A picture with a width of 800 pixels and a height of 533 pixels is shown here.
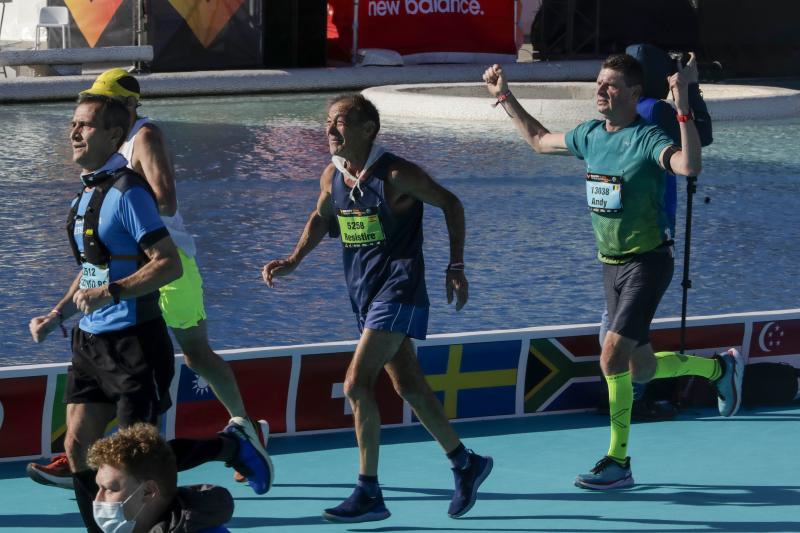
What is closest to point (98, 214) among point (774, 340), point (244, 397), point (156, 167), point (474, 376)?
point (156, 167)

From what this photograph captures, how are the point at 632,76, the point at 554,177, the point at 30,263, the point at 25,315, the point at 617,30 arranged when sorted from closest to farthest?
the point at 632,76 → the point at 25,315 → the point at 30,263 → the point at 554,177 → the point at 617,30

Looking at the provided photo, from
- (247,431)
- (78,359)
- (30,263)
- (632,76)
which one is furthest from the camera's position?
(30,263)

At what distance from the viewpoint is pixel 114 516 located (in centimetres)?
374

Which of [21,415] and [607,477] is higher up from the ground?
[21,415]

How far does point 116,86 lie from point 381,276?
48.1 inches

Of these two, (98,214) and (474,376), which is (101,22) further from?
(98,214)

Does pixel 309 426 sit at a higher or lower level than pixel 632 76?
lower

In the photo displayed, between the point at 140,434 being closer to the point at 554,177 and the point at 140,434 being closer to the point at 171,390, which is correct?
the point at 171,390

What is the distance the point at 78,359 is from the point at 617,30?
26.5 m

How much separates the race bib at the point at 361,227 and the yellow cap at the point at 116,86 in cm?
92

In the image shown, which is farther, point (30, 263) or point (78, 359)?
point (30, 263)

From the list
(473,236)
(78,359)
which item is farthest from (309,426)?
(473,236)

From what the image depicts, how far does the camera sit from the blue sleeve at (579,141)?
662 centimetres

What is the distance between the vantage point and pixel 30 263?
1152 centimetres
